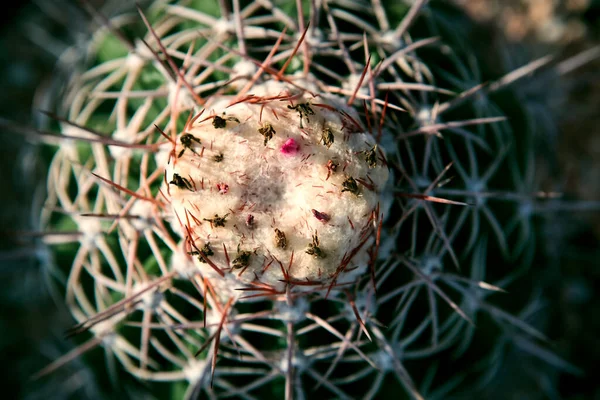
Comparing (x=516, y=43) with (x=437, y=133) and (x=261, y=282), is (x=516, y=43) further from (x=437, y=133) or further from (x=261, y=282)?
(x=261, y=282)

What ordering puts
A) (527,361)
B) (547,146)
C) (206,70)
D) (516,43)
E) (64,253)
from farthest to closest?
(516,43) → (527,361) → (547,146) → (64,253) → (206,70)

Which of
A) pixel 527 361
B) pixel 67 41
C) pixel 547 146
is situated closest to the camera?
pixel 547 146

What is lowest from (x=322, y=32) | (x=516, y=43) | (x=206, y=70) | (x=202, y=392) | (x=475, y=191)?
(x=202, y=392)

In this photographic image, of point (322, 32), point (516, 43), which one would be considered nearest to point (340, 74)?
point (322, 32)

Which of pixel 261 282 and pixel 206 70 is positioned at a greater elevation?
pixel 206 70

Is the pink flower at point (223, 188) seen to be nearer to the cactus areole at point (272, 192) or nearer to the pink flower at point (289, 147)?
the cactus areole at point (272, 192)

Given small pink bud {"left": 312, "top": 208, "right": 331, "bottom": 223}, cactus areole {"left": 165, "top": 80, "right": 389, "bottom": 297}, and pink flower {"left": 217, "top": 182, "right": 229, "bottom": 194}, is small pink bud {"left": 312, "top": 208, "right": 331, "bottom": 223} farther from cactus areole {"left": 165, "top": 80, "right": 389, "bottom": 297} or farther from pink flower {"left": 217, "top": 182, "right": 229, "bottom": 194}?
pink flower {"left": 217, "top": 182, "right": 229, "bottom": 194}

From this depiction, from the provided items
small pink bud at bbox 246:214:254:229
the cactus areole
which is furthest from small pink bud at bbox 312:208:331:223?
small pink bud at bbox 246:214:254:229

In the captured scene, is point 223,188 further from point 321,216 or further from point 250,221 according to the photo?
point 321,216
